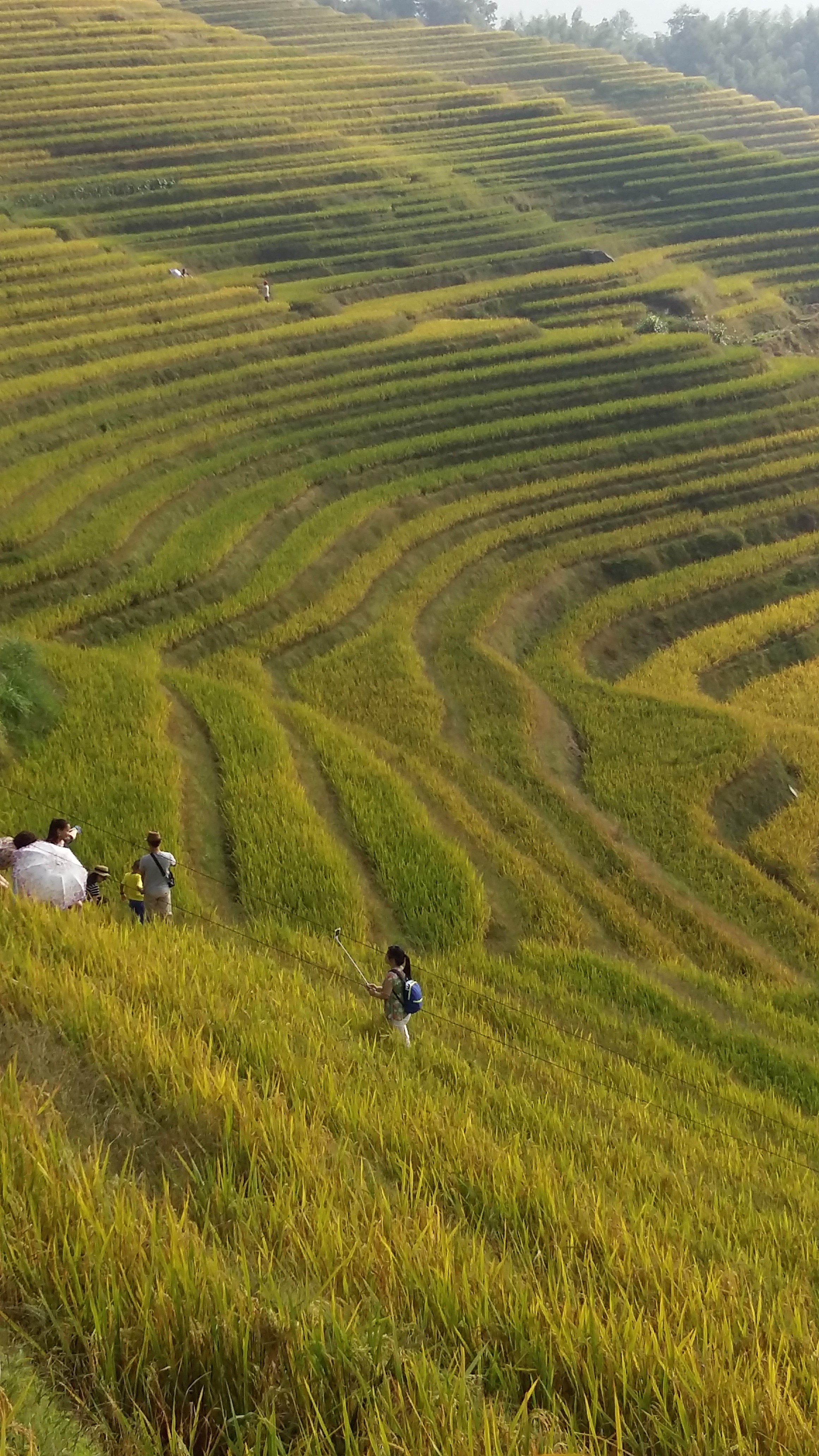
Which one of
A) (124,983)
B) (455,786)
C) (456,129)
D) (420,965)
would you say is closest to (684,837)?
(455,786)

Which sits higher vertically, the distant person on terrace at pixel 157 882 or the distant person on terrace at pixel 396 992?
the distant person on terrace at pixel 396 992

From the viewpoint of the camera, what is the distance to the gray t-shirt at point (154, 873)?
758cm

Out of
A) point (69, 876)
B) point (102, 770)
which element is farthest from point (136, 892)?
point (102, 770)

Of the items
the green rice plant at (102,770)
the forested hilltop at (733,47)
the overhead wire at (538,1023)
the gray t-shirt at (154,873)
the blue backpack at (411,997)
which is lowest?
the overhead wire at (538,1023)

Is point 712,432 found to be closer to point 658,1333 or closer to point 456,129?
point 658,1333

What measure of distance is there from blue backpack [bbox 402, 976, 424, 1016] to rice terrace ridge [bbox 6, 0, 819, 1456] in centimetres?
29

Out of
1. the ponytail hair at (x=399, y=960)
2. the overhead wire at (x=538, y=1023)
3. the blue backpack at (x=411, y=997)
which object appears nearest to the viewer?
the blue backpack at (x=411, y=997)

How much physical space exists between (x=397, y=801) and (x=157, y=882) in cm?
467

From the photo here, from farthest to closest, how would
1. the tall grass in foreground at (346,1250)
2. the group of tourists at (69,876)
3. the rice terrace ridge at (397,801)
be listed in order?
the group of tourists at (69,876), the rice terrace ridge at (397,801), the tall grass in foreground at (346,1250)

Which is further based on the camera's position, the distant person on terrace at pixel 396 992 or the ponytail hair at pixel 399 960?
the ponytail hair at pixel 399 960

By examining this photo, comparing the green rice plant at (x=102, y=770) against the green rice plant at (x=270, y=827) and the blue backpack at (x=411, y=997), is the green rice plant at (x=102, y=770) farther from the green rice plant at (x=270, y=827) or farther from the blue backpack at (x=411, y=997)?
the blue backpack at (x=411, y=997)

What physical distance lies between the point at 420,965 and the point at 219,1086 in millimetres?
5660

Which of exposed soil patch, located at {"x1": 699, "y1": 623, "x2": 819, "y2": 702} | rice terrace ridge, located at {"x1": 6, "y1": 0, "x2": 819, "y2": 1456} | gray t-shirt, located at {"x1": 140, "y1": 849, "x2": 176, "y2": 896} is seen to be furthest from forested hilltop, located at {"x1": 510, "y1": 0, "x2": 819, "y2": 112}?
gray t-shirt, located at {"x1": 140, "y1": 849, "x2": 176, "y2": 896}

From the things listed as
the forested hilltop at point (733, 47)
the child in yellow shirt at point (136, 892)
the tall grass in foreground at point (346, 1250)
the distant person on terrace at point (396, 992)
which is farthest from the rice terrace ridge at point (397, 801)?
the forested hilltop at point (733, 47)
